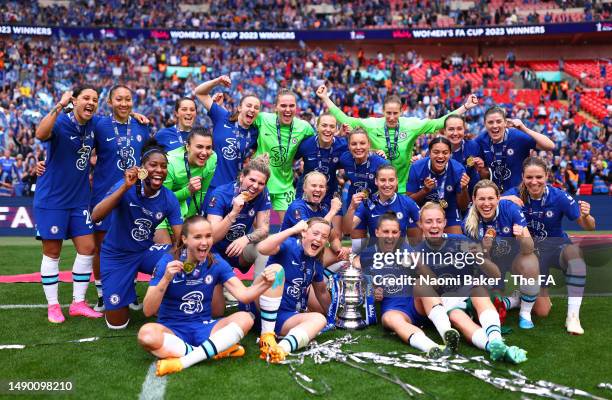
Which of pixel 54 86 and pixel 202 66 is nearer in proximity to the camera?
pixel 54 86

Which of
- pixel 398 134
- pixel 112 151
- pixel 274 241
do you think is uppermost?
pixel 398 134

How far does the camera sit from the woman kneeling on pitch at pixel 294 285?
15.5 feet

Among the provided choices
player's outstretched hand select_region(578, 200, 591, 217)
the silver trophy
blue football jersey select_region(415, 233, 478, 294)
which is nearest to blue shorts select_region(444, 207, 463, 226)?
blue football jersey select_region(415, 233, 478, 294)

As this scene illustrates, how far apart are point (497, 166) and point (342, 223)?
188cm

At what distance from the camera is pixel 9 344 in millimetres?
4965

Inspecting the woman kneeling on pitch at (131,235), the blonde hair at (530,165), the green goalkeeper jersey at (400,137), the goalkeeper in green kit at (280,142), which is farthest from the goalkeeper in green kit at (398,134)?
the woman kneeling on pitch at (131,235)

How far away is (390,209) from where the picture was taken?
600 centimetres

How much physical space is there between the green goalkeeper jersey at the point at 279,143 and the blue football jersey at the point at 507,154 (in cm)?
203

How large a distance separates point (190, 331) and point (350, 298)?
158 centimetres

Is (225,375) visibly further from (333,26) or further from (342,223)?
(333,26)

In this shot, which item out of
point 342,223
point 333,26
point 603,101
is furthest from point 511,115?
point 342,223

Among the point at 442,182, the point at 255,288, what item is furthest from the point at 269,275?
the point at 442,182

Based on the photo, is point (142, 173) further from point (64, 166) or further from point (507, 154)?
point (507, 154)

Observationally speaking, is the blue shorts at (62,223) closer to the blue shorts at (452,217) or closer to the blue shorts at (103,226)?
the blue shorts at (103,226)
